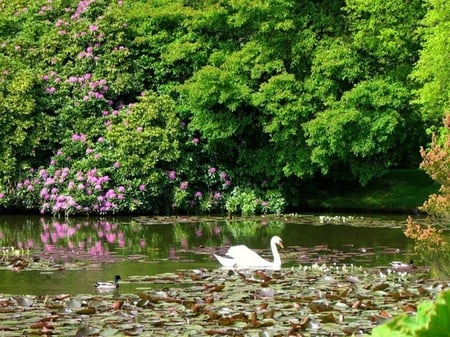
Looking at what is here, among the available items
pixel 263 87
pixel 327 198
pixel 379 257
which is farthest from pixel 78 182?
pixel 379 257

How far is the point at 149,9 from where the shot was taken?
27828 millimetres

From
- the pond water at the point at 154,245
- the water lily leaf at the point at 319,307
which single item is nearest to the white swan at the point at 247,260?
the pond water at the point at 154,245

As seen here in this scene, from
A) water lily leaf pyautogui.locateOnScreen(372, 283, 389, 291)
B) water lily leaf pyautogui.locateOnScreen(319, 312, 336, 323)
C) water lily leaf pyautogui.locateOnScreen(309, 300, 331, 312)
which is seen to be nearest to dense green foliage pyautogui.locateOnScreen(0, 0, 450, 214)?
water lily leaf pyautogui.locateOnScreen(372, 283, 389, 291)

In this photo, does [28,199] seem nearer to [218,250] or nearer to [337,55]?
[337,55]

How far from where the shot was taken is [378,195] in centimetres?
2755

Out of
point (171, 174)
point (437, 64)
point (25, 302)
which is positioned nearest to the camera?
point (25, 302)

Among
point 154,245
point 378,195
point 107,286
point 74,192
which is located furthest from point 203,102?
point 107,286

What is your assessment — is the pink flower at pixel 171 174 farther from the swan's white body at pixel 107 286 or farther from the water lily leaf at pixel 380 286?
the water lily leaf at pixel 380 286

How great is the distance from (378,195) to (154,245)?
1228 centimetres

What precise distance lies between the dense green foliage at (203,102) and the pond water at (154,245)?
99.2 inches

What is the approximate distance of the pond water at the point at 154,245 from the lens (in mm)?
12875

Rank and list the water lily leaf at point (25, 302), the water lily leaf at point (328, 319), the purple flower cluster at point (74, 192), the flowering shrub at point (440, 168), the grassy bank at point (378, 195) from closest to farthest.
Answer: the water lily leaf at point (328, 319), the water lily leaf at point (25, 302), the flowering shrub at point (440, 168), the purple flower cluster at point (74, 192), the grassy bank at point (378, 195)

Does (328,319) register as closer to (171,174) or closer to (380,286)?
(380,286)

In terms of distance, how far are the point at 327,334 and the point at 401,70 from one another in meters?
18.5
